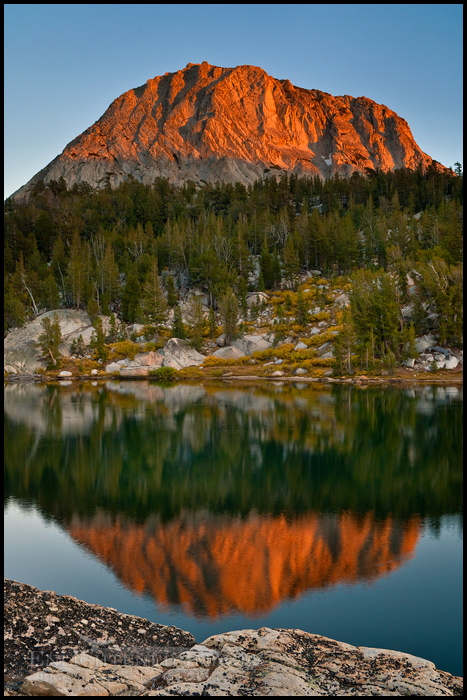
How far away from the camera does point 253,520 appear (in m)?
20.4

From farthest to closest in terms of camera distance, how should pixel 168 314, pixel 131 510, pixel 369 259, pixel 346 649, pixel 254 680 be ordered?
pixel 369 259 → pixel 168 314 → pixel 131 510 → pixel 346 649 → pixel 254 680

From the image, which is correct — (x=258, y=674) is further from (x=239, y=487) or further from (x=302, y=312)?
(x=302, y=312)

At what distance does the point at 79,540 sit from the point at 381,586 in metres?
10.3

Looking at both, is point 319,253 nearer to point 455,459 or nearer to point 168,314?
point 168,314

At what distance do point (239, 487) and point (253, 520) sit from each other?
473cm

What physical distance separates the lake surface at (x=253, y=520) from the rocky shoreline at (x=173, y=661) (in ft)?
4.75

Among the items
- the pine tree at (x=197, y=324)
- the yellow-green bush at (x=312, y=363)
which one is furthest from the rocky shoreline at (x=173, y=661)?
the pine tree at (x=197, y=324)

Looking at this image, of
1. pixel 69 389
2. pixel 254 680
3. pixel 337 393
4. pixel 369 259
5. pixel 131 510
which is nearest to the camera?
pixel 254 680

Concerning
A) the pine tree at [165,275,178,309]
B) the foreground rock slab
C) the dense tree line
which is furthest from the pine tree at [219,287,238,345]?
the foreground rock slab

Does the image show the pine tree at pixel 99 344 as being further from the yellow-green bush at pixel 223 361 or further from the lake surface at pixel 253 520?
the lake surface at pixel 253 520

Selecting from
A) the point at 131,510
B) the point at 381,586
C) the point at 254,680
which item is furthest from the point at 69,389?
the point at 254,680

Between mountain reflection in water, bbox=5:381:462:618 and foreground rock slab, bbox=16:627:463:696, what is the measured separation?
3.36 meters

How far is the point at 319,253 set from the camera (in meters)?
109

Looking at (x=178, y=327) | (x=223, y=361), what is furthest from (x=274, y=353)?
(x=178, y=327)
